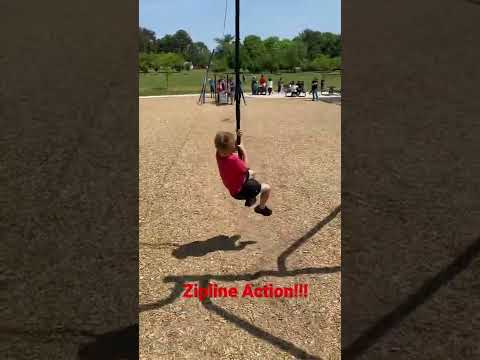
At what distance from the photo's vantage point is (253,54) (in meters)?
46.5

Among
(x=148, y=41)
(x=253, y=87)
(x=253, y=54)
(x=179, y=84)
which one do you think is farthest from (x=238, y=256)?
(x=148, y=41)

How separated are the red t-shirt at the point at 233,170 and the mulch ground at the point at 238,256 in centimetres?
79

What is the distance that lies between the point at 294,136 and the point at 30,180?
7167 millimetres

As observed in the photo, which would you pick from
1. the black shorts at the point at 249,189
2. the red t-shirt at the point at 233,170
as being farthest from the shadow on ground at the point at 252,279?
the red t-shirt at the point at 233,170

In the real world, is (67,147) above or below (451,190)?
above

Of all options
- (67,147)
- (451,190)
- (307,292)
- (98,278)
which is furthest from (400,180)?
(67,147)

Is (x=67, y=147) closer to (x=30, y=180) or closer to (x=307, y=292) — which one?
(x=30, y=180)

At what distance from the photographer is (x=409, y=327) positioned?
9.54 ft

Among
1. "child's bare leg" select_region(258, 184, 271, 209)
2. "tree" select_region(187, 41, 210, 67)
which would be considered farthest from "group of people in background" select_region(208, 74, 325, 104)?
"tree" select_region(187, 41, 210, 67)

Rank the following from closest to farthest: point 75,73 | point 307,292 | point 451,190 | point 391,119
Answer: point 307,292 < point 451,190 < point 391,119 < point 75,73
